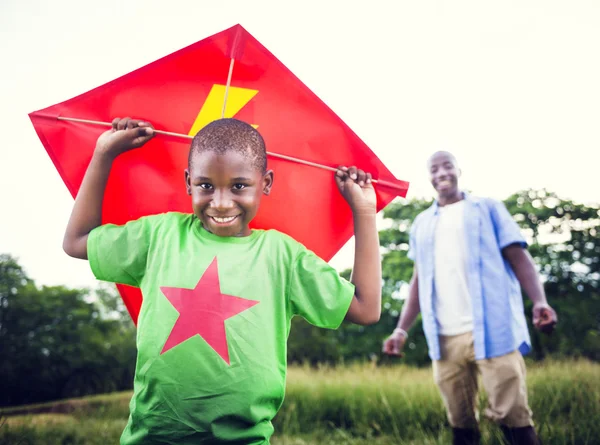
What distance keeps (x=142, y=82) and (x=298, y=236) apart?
0.90 metres

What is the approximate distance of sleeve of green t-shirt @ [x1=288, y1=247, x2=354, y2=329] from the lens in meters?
1.60

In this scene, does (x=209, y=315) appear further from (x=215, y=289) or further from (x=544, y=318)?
(x=544, y=318)

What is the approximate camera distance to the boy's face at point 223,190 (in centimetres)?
156

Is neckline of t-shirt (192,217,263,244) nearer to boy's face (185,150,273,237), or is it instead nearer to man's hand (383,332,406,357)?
boy's face (185,150,273,237)

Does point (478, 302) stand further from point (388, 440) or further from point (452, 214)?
point (388, 440)

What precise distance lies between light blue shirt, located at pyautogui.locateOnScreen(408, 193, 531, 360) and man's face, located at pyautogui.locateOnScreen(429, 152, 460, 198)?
177mm

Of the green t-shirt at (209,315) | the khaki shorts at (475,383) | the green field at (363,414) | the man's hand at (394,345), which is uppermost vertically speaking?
the green t-shirt at (209,315)

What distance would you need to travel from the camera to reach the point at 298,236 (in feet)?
6.71

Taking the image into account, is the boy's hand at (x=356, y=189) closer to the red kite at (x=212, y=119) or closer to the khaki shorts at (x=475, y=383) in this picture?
the red kite at (x=212, y=119)

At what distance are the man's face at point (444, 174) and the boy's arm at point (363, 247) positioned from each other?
6.64 feet

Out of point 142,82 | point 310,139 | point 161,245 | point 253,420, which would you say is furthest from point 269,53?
point 253,420

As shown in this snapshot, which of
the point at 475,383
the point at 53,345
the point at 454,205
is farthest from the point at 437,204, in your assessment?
the point at 53,345

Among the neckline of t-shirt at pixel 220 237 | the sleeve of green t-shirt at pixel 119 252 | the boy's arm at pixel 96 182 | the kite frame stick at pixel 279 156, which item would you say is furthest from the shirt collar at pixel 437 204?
the sleeve of green t-shirt at pixel 119 252

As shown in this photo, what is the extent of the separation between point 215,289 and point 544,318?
2.45 meters
